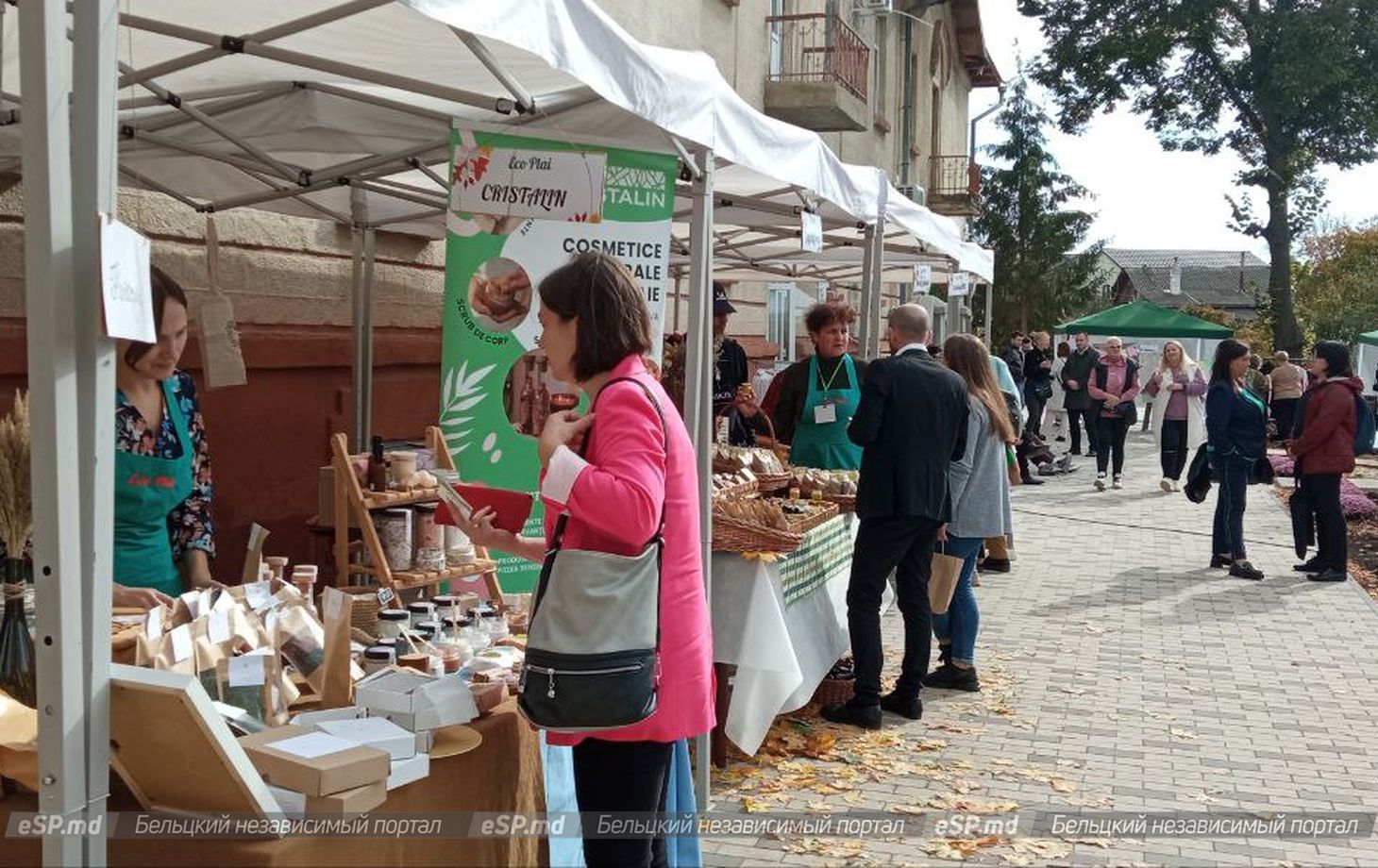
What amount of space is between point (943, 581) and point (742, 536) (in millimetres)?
1835

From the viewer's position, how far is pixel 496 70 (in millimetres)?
4148

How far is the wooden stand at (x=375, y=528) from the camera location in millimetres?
4418

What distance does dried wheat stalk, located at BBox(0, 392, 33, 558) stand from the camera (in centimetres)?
264

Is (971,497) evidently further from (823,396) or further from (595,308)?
(595,308)

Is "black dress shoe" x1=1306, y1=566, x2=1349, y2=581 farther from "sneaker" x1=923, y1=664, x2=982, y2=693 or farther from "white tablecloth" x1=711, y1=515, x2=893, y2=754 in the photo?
"white tablecloth" x1=711, y1=515, x2=893, y2=754

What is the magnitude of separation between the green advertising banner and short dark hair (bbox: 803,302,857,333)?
2276mm

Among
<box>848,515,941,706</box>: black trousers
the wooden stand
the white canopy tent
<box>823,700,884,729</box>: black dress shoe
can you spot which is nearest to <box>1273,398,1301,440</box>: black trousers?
the white canopy tent

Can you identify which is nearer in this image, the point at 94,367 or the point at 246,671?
the point at 94,367

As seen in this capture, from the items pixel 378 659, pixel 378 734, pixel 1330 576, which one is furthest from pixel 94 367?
pixel 1330 576

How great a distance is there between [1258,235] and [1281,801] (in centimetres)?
3145

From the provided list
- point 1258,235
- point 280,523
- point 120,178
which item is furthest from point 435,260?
point 1258,235

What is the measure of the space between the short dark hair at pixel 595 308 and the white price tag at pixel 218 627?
3.63ft

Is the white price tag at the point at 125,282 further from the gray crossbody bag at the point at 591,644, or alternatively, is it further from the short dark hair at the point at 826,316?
the short dark hair at the point at 826,316

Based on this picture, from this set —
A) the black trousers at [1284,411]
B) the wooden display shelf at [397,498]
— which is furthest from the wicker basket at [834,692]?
the black trousers at [1284,411]
